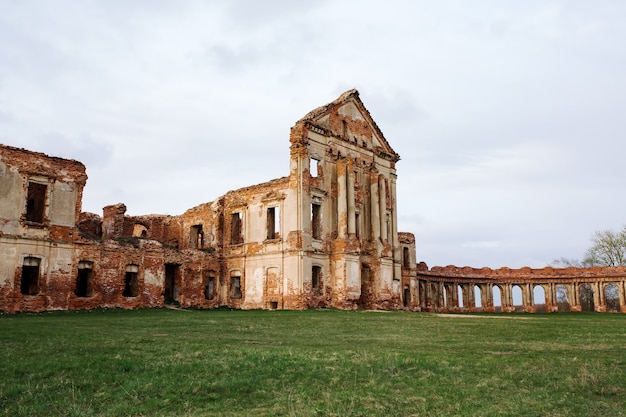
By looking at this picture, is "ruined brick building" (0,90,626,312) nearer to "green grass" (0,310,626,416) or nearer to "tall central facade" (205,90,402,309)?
"tall central facade" (205,90,402,309)

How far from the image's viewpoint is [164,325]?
1755 centimetres

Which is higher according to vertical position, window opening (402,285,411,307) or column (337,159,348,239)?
column (337,159,348,239)

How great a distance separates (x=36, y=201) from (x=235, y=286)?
12291 millimetres

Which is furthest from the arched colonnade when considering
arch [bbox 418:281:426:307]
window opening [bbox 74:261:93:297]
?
window opening [bbox 74:261:93:297]

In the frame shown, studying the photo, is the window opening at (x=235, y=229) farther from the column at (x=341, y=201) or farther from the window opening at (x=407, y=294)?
the window opening at (x=407, y=294)

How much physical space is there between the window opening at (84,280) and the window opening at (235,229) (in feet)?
31.8

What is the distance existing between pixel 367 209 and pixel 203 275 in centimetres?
1113

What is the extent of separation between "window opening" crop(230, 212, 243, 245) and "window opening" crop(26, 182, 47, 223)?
11.4 metres

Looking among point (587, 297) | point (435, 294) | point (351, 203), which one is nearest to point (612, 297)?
point (587, 297)

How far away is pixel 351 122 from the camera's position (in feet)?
114

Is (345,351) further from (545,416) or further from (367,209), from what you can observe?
(367,209)

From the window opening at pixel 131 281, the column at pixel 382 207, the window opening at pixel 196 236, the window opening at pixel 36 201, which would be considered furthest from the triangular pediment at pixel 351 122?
the window opening at pixel 36 201

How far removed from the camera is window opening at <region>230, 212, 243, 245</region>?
34781mm

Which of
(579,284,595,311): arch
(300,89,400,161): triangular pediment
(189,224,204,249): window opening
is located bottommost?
(579,284,595,311): arch
